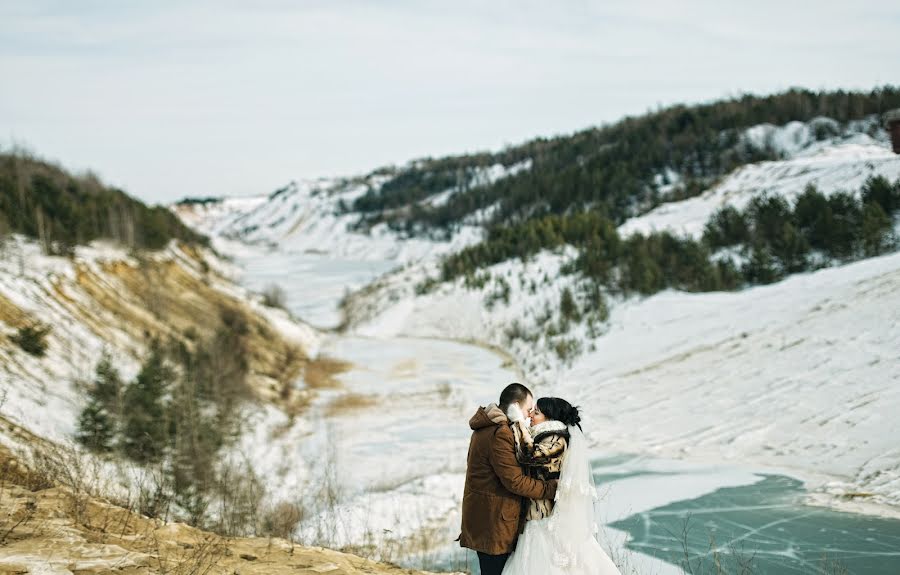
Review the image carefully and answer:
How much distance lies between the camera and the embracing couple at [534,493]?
417 cm

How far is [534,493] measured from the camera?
4.17 meters

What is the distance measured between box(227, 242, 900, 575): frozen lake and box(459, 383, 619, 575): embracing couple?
2038 mm

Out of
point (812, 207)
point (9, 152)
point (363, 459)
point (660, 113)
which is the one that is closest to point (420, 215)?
point (660, 113)

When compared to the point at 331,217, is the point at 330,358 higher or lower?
lower

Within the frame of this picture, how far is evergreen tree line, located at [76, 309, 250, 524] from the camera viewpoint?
13156mm

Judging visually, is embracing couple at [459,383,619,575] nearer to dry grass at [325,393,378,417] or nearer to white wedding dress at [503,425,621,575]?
white wedding dress at [503,425,621,575]

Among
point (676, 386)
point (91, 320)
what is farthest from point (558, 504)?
point (91, 320)

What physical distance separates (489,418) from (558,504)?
2.48 ft

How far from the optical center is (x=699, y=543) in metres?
9.08

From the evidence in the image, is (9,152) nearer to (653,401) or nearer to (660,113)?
(653,401)

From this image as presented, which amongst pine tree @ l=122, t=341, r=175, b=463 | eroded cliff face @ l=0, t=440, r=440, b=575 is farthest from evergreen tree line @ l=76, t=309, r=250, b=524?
eroded cliff face @ l=0, t=440, r=440, b=575

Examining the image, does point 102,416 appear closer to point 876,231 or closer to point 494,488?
point 494,488

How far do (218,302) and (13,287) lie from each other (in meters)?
14.4

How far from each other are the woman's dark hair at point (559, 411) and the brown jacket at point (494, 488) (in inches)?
13.7
